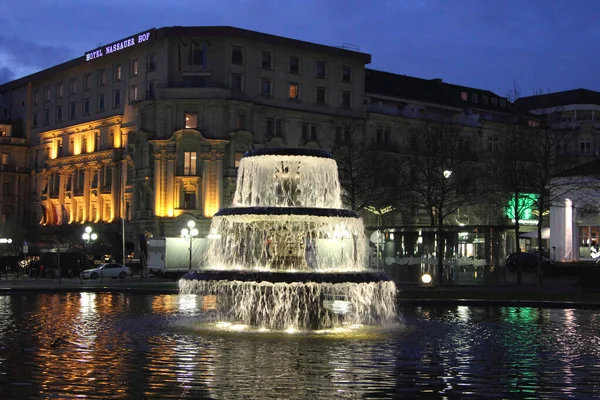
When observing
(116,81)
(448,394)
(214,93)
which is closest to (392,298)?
(448,394)

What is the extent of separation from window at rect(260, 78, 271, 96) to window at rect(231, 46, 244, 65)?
2.96 m

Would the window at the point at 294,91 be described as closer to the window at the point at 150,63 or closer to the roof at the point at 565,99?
the window at the point at 150,63

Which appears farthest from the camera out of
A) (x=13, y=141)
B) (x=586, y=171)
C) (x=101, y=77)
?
(x=13, y=141)

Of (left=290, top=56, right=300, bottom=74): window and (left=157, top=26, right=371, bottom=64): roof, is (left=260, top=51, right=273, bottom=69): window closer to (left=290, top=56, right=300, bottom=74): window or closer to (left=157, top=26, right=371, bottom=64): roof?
(left=157, top=26, right=371, bottom=64): roof

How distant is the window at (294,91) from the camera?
8300 centimetres

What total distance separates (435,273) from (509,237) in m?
34.4

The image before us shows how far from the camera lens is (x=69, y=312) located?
87.2ft

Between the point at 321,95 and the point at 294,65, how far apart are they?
4215 millimetres

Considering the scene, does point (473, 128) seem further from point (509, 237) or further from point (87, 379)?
point (87, 379)

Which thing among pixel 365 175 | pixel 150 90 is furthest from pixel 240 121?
pixel 365 175

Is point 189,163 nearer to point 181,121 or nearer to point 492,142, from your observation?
point 181,121

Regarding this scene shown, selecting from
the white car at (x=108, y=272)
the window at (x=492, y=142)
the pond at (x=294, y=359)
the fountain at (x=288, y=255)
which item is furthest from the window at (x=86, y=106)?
the fountain at (x=288, y=255)

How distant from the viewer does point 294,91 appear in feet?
273

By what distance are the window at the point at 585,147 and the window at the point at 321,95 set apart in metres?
37.7
